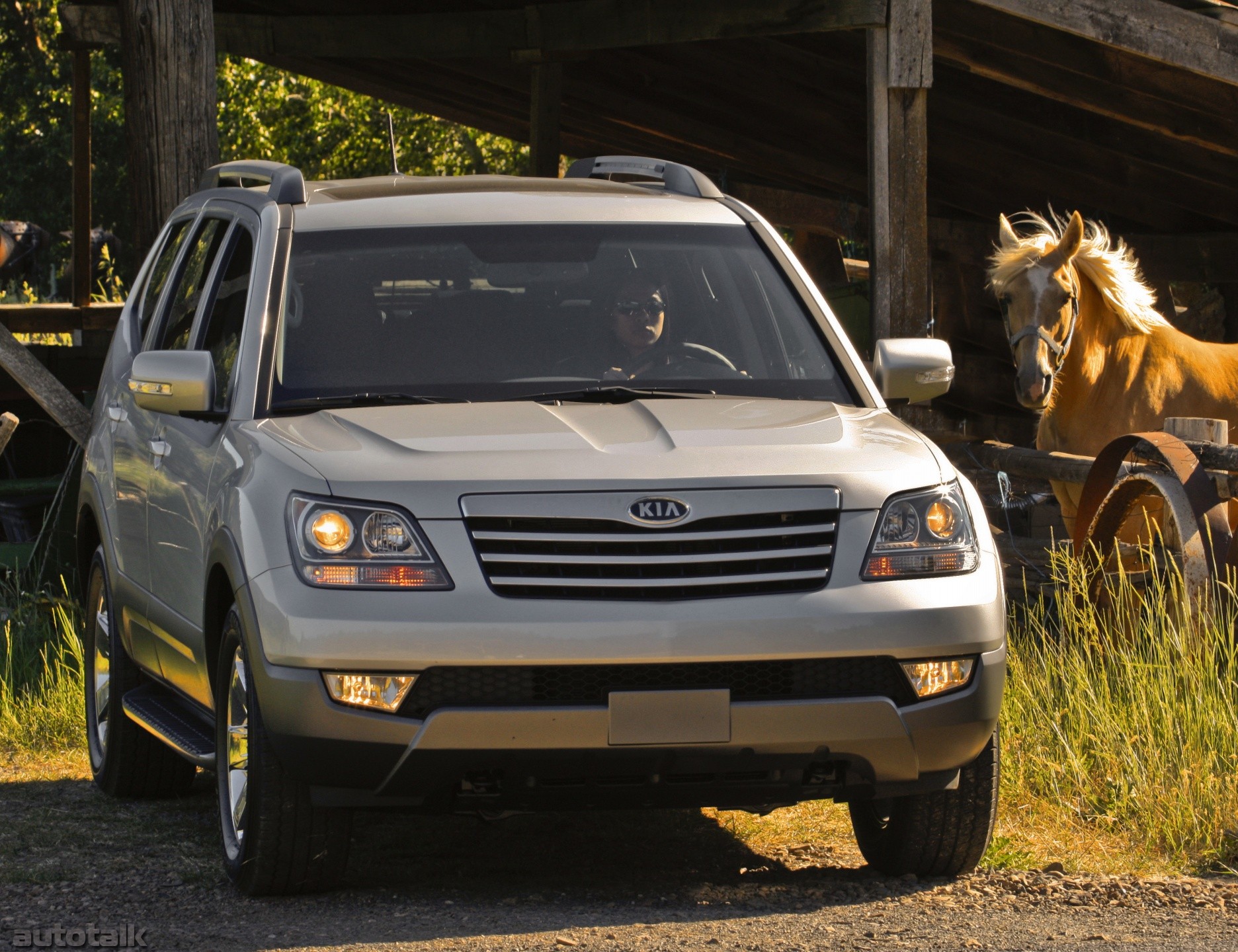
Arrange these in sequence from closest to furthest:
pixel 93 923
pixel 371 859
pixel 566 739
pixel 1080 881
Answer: pixel 566 739, pixel 93 923, pixel 1080 881, pixel 371 859

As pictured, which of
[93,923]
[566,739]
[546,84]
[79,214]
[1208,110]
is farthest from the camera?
[79,214]

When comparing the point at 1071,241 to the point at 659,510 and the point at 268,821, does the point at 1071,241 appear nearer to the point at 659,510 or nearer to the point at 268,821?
the point at 659,510

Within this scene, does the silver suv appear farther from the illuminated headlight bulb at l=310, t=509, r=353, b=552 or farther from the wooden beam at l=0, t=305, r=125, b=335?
the wooden beam at l=0, t=305, r=125, b=335

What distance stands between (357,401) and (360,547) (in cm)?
84

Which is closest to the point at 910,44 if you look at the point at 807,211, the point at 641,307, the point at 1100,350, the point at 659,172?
the point at 1100,350

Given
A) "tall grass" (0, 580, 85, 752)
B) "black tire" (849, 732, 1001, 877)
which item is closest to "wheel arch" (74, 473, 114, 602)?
"tall grass" (0, 580, 85, 752)

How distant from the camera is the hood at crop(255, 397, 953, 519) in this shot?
14.4ft

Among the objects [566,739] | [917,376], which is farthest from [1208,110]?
[566,739]

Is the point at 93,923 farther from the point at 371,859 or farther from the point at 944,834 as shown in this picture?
the point at 944,834

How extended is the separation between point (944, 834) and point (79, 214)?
13.0 meters

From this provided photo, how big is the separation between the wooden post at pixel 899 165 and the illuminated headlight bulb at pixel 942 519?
4.87m

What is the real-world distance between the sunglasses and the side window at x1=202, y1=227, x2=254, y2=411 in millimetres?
1114

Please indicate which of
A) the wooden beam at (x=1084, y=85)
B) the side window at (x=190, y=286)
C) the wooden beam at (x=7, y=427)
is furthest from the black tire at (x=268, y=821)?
the wooden beam at (x=1084, y=85)

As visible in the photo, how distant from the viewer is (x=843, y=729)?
4.39 m
